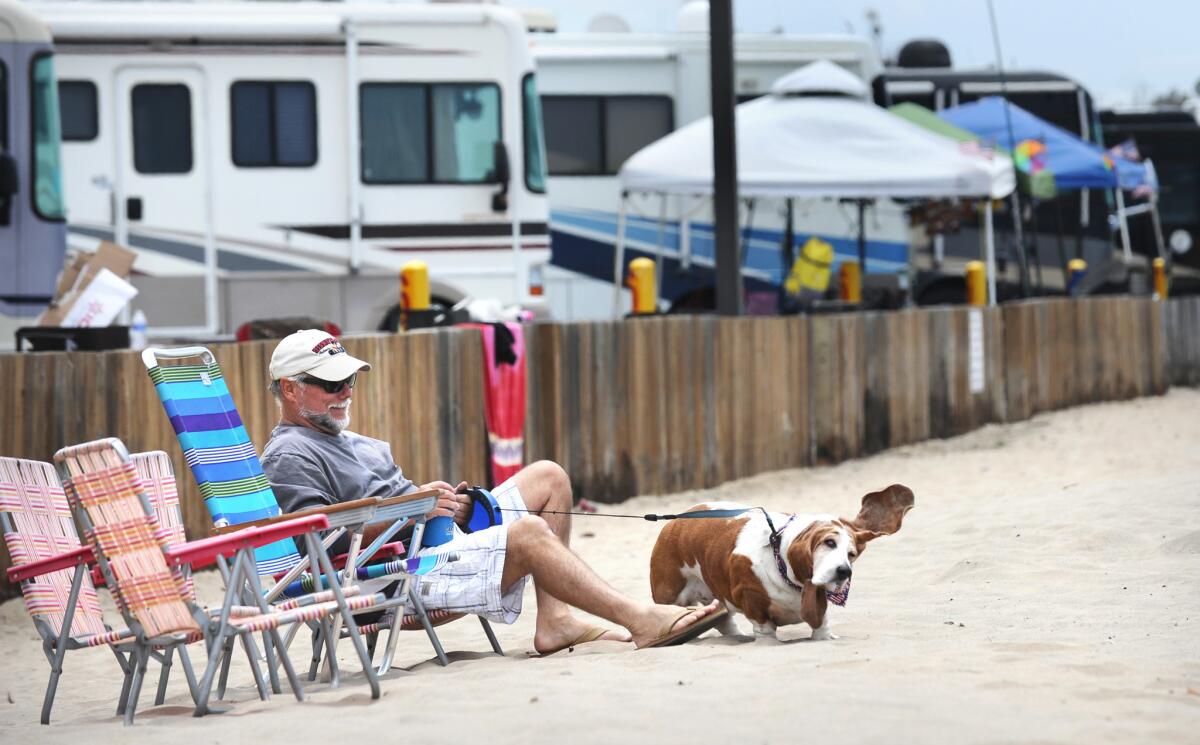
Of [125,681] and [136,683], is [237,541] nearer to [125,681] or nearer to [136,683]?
[136,683]

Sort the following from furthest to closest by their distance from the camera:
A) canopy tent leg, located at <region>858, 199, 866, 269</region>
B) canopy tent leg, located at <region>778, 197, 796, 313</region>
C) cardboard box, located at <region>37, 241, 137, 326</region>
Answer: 1. canopy tent leg, located at <region>858, 199, 866, 269</region>
2. canopy tent leg, located at <region>778, 197, 796, 313</region>
3. cardboard box, located at <region>37, 241, 137, 326</region>

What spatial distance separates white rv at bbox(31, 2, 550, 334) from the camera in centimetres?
1259

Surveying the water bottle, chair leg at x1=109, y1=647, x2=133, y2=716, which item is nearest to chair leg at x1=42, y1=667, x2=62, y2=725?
chair leg at x1=109, y1=647, x2=133, y2=716

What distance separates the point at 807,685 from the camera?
4406 mm

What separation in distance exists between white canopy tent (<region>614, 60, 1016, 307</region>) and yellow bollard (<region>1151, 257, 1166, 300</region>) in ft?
12.9

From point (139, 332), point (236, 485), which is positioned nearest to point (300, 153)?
point (139, 332)

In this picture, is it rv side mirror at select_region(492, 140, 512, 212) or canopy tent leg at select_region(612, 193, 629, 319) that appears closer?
rv side mirror at select_region(492, 140, 512, 212)

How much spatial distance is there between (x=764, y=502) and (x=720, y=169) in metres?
3.32

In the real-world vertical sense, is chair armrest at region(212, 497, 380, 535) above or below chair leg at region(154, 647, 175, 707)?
above

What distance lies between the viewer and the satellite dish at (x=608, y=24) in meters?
17.1

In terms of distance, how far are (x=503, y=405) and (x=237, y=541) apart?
4669 mm

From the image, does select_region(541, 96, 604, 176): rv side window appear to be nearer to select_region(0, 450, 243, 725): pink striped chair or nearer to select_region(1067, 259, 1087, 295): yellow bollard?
select_region(1067, 259, 1087, 295): yellow bollard

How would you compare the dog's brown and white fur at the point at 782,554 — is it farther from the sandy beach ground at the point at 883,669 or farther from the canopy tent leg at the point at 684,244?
the canopy tent leg at the point at 684,244

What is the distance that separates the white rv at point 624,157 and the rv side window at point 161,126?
14.3 ft
